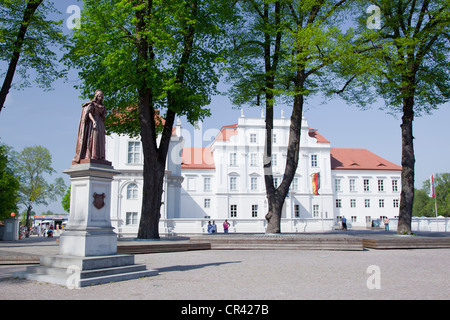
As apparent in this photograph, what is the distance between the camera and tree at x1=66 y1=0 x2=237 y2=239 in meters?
15.9

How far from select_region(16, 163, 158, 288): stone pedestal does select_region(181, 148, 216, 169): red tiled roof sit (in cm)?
4907

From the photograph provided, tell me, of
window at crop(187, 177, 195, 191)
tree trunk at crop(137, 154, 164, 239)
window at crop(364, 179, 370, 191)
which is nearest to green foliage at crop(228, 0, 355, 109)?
tree trunk at crop(137, 154, 164, 239)

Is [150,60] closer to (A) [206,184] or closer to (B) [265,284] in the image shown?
(B) [265,284]

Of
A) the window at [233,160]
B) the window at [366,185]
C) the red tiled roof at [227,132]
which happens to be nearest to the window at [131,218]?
the window at [233,160]

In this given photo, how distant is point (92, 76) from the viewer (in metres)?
17.0

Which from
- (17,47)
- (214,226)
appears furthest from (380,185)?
(17,47)

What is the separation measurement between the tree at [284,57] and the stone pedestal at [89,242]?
1029cm

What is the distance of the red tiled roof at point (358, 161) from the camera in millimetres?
61062

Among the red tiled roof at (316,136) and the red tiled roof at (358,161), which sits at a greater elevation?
the red tiled roof at (316,136)

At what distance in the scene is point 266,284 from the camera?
7.71 metres

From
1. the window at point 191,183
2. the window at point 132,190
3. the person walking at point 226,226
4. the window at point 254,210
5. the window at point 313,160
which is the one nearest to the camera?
the person walking at point 226,226

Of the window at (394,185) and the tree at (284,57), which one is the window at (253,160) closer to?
the window at (394,185)

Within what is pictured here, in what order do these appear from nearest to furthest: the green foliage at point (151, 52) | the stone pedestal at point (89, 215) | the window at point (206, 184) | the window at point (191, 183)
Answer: the stone pedestal at point (89, 215) → the green foliage at point (151, 52) → the window at point (191, 183) → the window at point (206, 184)
